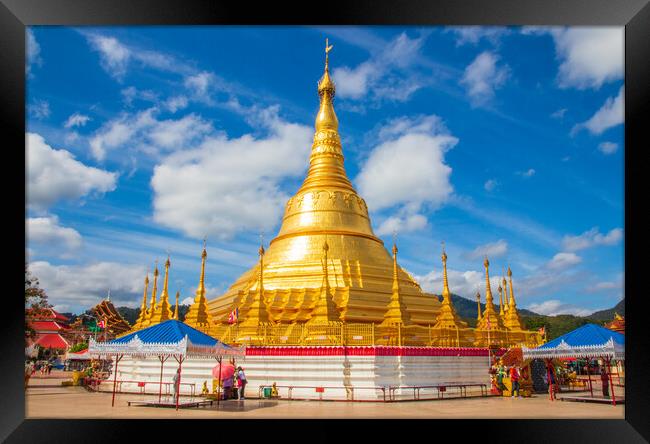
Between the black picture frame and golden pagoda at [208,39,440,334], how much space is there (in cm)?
989

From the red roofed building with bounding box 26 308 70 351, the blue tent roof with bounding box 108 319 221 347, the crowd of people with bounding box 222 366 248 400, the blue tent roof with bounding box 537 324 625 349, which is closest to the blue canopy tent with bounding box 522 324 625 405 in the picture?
the blue tent roof with bounding box 537 324 625 349

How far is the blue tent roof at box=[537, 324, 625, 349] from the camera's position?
14516mm

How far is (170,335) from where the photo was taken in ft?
44.4

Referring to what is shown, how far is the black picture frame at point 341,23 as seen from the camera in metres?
9.16

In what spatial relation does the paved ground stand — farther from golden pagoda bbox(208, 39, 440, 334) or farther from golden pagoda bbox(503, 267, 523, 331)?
golden pagoda bbox(503, 267, 523, 331)

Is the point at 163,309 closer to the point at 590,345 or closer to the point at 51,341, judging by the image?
the point at 590,345

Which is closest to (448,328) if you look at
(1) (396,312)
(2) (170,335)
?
(1) (396,312)

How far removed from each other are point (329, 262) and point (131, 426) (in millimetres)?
17521

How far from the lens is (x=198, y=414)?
11.7 metres

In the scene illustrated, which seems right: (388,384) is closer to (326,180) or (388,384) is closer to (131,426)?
(131,426)

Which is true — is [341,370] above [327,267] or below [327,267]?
below

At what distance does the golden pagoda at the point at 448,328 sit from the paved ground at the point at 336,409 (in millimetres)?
3861

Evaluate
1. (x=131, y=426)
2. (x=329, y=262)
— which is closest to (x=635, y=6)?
(x=131, y=426)

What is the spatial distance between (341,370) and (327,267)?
8.48 metres
